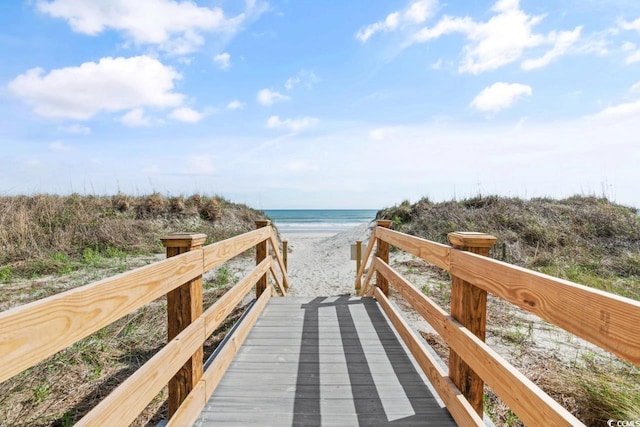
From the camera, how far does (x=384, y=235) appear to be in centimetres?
497

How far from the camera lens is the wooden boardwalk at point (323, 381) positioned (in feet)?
7.95

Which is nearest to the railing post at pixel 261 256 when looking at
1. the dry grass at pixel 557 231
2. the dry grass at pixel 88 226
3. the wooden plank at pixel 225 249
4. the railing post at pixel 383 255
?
the wooden plank at pixel 225 249

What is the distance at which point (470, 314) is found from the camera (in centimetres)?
229

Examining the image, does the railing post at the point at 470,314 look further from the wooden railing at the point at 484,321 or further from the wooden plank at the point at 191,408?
the wooden plank at the point at 191,408

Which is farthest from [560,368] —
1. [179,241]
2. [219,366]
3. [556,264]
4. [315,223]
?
[315,223]

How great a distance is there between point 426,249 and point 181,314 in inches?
78.7

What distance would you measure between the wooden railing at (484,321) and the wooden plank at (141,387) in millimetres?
1610

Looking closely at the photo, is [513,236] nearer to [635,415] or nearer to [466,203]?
[466,203]

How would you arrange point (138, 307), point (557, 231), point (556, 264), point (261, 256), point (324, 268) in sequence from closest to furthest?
point (138, 307) → point (261, 256) → point (556, 264) → point (557, 231) → point (324, 268)

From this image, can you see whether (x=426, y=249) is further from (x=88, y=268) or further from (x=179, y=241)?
(x=88, y=268)

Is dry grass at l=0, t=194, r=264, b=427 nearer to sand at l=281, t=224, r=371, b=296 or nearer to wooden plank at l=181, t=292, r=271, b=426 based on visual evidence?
wooden plank at l=181, t=292, r=271, b=426

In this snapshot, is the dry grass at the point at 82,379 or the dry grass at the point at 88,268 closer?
the dry grass at the point at 82,379

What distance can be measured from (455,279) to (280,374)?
1644mm

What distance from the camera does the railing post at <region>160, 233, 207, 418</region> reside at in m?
2.28
